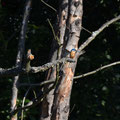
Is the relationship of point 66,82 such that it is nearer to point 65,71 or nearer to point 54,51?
point 65,71

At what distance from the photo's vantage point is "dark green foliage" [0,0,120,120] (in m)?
3.67

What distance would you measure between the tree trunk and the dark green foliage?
119 centimetres

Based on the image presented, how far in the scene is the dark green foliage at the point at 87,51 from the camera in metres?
3.67

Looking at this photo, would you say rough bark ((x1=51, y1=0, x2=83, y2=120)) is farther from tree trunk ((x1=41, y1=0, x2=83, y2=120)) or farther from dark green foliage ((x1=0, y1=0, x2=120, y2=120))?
dark green foliage ((x1=0, y1=0, x2=120, y2=120))

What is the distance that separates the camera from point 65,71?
2.20m

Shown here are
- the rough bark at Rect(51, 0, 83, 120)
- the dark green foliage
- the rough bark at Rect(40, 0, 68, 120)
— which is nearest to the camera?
the rough bark at Rect(51, 0, 83, 120)

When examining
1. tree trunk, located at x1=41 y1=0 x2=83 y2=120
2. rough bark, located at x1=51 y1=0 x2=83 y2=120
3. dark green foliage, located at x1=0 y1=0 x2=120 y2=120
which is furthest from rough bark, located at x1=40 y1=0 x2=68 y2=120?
dark green foliage, located at x1=0 y1=0 x2=120 y2=120

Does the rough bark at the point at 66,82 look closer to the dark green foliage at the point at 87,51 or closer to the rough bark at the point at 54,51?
the rough bark at the point at 54,51

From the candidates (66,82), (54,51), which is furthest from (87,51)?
(66,82)

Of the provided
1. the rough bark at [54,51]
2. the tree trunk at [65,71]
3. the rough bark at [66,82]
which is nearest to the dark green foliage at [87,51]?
the rough bark at [54,51]

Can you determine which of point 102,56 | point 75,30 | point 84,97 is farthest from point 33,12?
point 75,30

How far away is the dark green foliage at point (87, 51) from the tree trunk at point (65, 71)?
119 centimetres

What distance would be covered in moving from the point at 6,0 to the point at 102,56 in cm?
161

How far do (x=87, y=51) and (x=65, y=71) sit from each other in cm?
164
